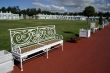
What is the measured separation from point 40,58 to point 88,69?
2162 mm

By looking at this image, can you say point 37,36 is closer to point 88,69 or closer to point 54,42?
point 54,42

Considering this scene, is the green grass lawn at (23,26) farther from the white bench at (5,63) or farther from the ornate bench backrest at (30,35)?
the white bench at (5,63)

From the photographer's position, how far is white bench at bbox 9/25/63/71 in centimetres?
607

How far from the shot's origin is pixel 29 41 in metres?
7.24

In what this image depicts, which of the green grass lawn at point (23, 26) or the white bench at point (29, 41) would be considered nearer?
the white bench at point (29, 41)

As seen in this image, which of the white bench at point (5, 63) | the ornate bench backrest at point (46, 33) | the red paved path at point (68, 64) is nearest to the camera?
the white bench at point (5, 63)

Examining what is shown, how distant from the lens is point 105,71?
5.83m

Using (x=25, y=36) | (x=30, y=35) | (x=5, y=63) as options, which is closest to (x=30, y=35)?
(x=30, y=35)

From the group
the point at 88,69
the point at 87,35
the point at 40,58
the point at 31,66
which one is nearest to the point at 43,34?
the point at 40,58

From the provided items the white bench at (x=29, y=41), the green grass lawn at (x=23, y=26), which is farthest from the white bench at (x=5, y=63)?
the green grass lawn at (x=23, y=26)

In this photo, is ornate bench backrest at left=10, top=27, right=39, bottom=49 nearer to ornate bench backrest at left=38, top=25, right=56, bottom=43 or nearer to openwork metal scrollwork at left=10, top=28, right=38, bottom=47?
openwork metal scrollwork at left=10, top=28, right=38, bottom=47

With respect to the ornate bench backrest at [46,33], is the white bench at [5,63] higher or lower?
lower

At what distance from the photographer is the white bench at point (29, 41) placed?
607cm

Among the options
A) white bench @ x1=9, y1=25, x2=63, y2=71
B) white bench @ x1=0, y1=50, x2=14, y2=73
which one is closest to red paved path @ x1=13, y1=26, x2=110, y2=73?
white bench @ x1=9, y1=25, x2=63, y2=71
